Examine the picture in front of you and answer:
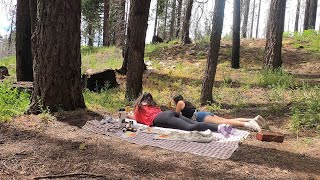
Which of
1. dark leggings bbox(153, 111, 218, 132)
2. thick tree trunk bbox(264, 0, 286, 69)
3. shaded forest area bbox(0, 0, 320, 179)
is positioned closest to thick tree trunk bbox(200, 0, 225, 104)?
shaded forest area bbox(0, 0, 320, 179)

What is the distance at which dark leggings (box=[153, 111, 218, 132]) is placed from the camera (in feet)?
19.1

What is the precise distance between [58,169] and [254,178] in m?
2.25

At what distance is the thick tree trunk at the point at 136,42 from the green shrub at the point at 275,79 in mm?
4127

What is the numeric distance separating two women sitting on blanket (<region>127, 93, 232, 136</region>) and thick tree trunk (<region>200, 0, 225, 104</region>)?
2834 mm

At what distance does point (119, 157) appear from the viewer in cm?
421

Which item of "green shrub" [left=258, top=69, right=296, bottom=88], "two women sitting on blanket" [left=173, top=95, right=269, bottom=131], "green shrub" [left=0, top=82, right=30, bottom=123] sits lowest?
"two women sitting on blanket" [left=173, top=95, right=269, bottom=131]

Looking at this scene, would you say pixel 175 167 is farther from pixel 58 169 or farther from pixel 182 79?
pixel 182 79

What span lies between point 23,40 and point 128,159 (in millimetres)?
7747

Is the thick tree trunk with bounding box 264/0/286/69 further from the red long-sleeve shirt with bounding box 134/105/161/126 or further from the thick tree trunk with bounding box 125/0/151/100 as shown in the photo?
the red long-sleeve shirt with bounding box 134/105/161/126

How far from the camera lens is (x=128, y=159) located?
13.6 feet

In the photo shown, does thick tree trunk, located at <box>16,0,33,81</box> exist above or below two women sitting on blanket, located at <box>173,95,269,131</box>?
above

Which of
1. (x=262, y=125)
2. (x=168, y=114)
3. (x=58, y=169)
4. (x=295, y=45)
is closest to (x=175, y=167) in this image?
(x=58, y=169)

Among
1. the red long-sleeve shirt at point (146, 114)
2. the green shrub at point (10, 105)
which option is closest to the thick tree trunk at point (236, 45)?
the red long-sleeve shirt at point (146, 114)

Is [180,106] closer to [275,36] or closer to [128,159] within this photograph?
[128,159]
